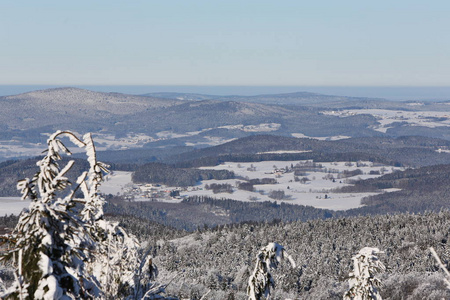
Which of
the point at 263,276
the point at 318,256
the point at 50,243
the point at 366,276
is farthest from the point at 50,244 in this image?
the point at 318,256

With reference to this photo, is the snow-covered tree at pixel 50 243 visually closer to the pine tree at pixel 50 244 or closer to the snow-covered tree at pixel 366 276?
the pine tree at pixel 50 244

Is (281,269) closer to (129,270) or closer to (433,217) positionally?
(433,217)

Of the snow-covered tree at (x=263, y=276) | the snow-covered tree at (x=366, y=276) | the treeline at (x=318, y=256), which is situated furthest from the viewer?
the treeline at (x=318, y=256)

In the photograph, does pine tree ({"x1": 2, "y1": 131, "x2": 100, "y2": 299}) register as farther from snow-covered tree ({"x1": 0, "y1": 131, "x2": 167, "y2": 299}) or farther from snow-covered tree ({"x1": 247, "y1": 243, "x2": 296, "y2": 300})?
snow-covered tree ({"x1": 247, "y1": 243, "x2": 296, "y2": 300})

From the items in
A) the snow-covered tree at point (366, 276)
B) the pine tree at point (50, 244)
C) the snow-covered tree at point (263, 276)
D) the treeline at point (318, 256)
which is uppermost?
the pine tree at point (50, 244)

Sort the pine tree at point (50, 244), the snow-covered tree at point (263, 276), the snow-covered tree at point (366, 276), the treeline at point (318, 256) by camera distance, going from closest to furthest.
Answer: the pine tree at point (50, 244), the snow-covered tree at point (263, 276), the snow-covered tree at point (366, 276), the treeline at point (318, 256)

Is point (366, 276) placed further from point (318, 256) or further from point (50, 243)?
point (318, 256)

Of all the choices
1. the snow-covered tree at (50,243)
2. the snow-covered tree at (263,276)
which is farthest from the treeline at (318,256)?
the snow-covered tree at (50,243)

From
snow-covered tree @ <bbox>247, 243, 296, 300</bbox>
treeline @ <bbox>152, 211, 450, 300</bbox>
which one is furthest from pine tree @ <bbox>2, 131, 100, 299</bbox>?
treeline @ <bbox>152, 211, 450, 300</bbox>

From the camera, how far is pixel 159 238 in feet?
333

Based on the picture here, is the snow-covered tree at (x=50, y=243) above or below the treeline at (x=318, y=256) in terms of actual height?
above

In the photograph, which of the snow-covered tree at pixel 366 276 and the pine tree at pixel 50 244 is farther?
the snow-covered tree at pixel 366 276

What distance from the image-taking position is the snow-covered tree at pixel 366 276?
50.8 feet

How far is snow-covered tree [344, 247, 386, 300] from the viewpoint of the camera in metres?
15.5
